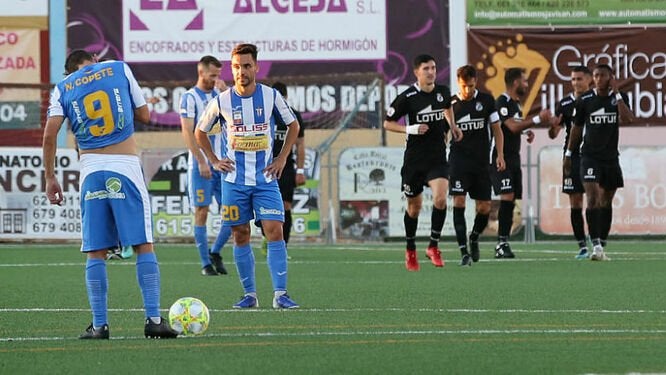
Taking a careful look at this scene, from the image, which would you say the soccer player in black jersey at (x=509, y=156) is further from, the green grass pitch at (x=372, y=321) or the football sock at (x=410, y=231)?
the football sock at (x=410, y=231)

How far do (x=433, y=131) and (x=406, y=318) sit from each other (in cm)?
602

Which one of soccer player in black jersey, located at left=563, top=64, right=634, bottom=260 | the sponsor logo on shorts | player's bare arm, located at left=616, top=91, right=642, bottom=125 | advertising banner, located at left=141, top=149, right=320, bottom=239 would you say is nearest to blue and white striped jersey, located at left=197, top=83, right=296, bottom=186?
the sponsor logo on shorts

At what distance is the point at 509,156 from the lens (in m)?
19.2

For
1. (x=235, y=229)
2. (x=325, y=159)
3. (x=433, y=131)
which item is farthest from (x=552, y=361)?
(x=325, y=159)

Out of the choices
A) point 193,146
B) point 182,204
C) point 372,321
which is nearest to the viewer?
point 372,321

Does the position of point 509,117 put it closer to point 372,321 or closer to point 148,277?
point 372,321

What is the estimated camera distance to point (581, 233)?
19.0 metres

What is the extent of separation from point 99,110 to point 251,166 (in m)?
2.40

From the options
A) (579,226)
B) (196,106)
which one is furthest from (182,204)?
(196,106)

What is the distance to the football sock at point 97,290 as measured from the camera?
9.12 meters

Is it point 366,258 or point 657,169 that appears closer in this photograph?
point 366,258

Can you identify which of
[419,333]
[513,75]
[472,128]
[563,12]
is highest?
[563,12]

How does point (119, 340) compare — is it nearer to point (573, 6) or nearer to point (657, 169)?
point (657, 169)

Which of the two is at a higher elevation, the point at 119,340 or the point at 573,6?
the point at 573,6
